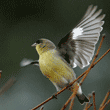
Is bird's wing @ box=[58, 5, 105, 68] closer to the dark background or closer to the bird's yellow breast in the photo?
the bird's yellow breast

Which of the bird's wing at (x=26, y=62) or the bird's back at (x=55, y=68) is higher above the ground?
the bird's wing at (x=26, y=62)

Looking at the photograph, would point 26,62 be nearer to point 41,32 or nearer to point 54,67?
point 54,67

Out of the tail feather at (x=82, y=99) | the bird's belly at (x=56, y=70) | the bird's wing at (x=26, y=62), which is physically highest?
the bird's wing at (x=26, y=62)

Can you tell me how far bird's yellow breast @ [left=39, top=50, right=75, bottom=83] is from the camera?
61 cm

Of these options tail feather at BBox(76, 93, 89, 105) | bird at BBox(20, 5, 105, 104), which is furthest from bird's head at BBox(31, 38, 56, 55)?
tail feather at BBox(76, 93, 89, 105)

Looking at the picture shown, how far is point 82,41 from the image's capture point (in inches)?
23.9

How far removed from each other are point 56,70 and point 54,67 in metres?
0.01

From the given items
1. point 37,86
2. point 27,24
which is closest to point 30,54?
point 37,86

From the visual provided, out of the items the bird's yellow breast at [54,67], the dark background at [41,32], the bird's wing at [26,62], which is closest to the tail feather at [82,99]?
the bird's yellow breast at [54,67]

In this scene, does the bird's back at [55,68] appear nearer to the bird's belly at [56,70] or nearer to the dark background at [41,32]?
the bird's belly at [56,70]

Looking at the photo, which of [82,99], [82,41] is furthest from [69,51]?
[82,99]

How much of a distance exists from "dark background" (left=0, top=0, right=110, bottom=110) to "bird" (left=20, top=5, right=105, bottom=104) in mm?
679

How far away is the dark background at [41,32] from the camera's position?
4.58 ft

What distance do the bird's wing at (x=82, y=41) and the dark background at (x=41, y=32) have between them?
0.72 meters
